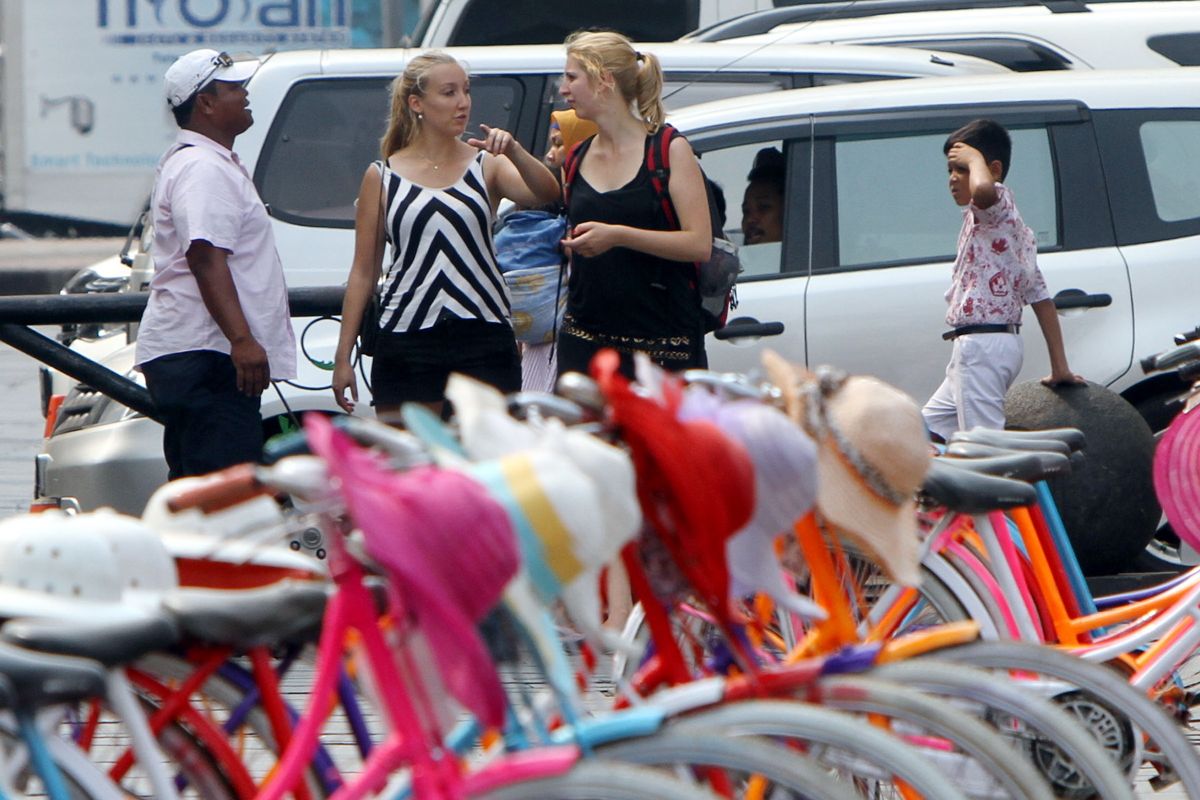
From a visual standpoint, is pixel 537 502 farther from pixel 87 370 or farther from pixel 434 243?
pixel 87 370

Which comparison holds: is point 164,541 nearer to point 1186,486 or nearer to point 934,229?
point 1186,486

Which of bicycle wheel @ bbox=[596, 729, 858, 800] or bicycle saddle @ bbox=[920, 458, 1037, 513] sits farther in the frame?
bicycle saddle @ bbox=[920, 458, 1037, 513]

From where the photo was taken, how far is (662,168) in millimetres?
5398

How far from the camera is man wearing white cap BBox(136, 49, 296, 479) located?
18.2 feet

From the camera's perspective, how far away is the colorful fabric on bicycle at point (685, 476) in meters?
2.68

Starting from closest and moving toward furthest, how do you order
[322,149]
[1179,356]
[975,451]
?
[975,451]
[1179,356]
[322,149]

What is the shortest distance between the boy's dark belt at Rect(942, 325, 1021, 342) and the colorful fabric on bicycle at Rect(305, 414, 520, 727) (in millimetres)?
4063

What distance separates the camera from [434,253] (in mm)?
5535

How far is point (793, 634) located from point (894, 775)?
3.90ft

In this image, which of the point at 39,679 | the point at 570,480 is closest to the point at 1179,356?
the point at 570,480

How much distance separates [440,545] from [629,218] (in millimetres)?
3029

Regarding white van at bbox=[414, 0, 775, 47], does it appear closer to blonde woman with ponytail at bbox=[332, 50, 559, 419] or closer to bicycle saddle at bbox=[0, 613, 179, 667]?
blonde woman with ponytail at bbox=[332, 50, 559, 419]

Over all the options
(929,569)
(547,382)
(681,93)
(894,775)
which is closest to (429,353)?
(547,382)

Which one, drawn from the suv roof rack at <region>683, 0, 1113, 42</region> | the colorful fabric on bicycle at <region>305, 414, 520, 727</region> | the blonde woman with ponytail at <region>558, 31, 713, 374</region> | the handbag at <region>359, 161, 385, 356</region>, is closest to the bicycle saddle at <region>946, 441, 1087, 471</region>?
the blonde woman with ponytail at <region>558, 31, 713, 374</region>
